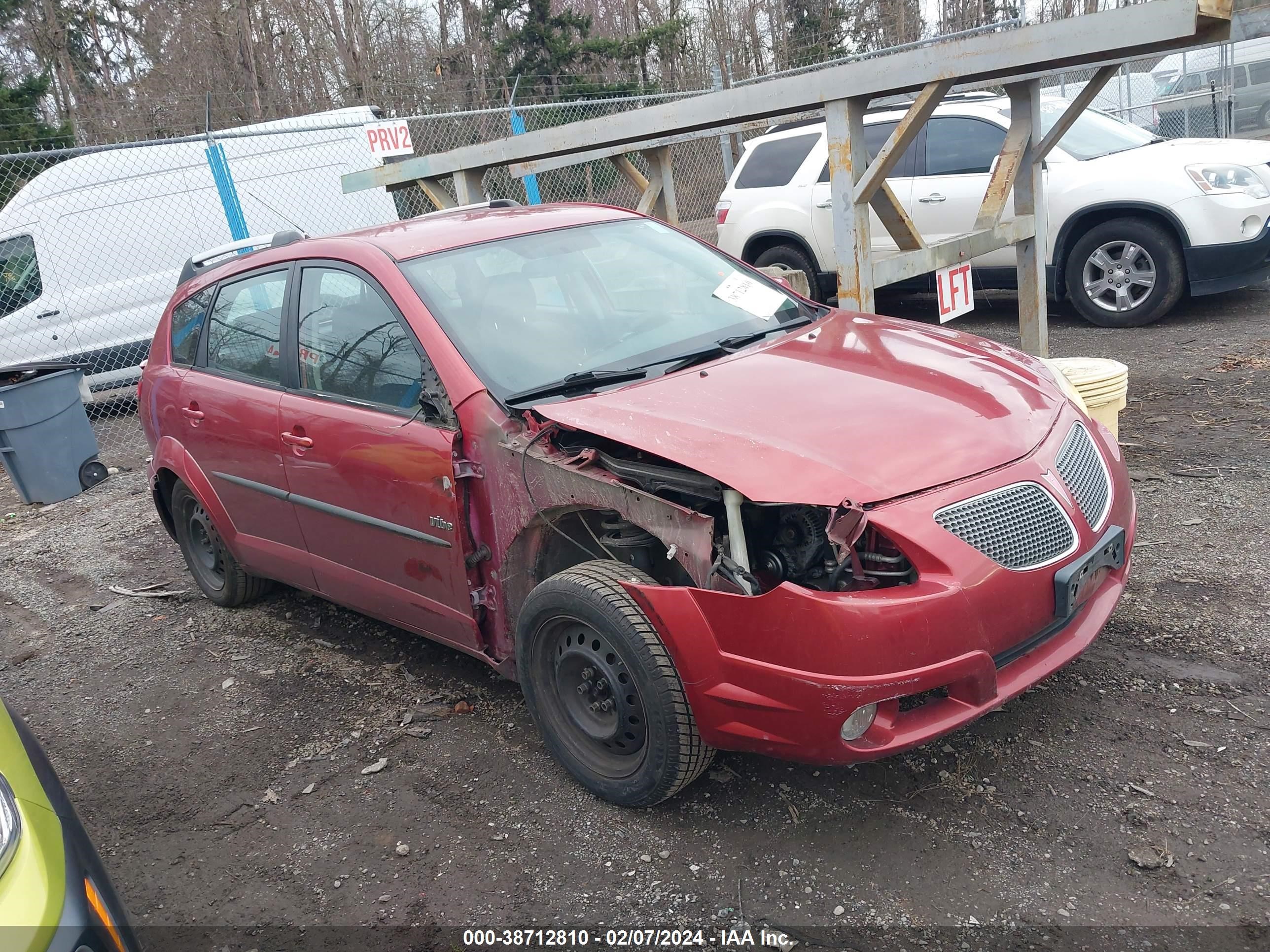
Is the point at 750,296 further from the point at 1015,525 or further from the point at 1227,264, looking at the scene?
the point at 1227,264

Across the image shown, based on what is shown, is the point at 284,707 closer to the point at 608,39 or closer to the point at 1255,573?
the point at 1255,573

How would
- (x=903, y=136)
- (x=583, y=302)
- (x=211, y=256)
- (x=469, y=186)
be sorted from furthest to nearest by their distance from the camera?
(x=469, y=186) → (x=211, y=256) → (x=903, y=136) → (x=583, y=302)

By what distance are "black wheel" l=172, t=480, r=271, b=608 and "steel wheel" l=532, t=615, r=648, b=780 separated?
2289 millimetres

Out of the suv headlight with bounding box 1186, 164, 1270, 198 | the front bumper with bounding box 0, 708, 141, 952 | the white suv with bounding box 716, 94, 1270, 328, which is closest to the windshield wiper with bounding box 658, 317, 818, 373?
the front bumper with bounding box 0, 708, 141, 952

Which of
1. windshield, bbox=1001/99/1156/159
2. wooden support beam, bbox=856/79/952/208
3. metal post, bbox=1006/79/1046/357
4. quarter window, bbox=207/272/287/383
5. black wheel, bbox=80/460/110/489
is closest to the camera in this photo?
quarter window, bbox=207/272/287/383

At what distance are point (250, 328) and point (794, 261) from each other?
247 inches

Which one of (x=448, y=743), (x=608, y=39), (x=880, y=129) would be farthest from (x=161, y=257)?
(x=608, y=39)

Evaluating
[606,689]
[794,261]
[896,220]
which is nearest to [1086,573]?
[606,689]

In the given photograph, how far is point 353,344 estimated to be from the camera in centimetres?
373

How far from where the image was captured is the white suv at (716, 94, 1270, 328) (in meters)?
7.48

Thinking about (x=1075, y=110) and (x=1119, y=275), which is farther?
(x=1119, y=275)

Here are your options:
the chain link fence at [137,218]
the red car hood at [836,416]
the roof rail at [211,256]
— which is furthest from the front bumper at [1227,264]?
the roof rail at [211,256]

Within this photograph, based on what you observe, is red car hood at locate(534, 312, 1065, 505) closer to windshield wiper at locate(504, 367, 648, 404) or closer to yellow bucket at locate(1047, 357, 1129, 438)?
windshield wiper at locate(504, 367, 648, 404)

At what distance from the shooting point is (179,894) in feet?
9.87
